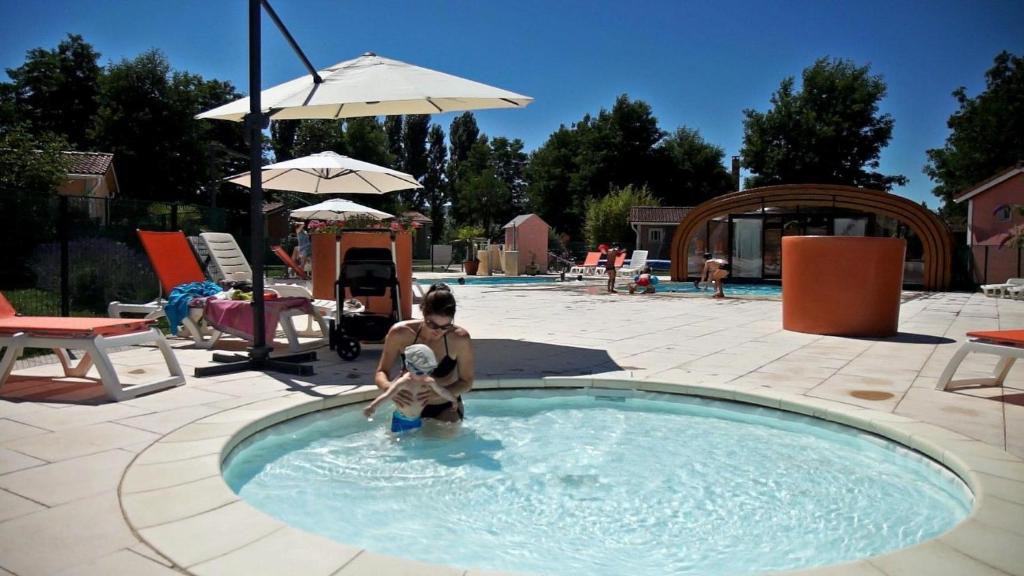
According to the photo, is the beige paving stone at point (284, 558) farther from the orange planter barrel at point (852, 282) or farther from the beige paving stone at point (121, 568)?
the orange planter barrel at point (852, 282)

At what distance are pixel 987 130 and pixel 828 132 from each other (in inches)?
342

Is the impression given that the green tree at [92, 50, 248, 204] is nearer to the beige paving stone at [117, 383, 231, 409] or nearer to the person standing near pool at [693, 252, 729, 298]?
the person standing near pool at [693, 252, 729, 298]

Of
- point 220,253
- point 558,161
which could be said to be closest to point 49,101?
point 558,161

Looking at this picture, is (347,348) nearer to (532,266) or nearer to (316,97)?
(316,97)

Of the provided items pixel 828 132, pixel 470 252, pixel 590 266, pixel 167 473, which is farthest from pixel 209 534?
pixel 828 132

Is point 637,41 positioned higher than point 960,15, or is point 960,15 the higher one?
point 637,41

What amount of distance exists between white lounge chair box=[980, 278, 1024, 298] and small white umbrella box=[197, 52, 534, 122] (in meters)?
14.4

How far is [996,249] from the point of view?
722 inches

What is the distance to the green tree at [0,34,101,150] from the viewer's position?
35.8m

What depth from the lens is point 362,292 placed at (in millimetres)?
6234

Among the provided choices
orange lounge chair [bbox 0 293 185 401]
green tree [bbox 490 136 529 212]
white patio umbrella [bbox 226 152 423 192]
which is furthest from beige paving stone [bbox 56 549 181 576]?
green tree [bbox 490 136 529 212]

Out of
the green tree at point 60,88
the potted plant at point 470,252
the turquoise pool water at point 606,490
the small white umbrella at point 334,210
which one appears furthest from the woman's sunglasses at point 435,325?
the green tree at point 60,88

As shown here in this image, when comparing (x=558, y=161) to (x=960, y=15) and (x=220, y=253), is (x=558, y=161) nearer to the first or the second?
(x=960, y=15)

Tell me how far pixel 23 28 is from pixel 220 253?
385 centimetres
